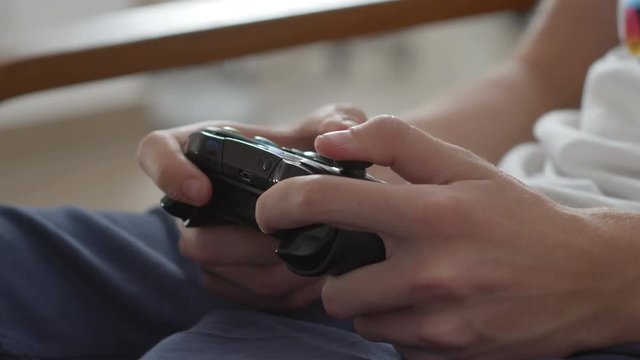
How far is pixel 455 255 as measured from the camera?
0.47 metres

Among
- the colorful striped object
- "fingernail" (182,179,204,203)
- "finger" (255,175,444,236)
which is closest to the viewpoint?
"finger" (255,175,444,236)

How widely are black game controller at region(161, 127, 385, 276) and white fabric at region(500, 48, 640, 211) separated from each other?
20 cm

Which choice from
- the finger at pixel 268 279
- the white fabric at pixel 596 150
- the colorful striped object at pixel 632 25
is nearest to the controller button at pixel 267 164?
the finger at pixel 268 279

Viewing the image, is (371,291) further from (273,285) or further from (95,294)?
(95,294)

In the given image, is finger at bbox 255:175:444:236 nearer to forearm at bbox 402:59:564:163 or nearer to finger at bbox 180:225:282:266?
Result: finger at bbox 180:225:282:266

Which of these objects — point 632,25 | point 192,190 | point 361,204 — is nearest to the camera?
point 361,204

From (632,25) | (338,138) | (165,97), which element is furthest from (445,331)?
(165,97)

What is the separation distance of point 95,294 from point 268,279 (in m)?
0.12

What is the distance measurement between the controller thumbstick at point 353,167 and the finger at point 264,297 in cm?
15

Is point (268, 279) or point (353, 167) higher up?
point (353, 167)

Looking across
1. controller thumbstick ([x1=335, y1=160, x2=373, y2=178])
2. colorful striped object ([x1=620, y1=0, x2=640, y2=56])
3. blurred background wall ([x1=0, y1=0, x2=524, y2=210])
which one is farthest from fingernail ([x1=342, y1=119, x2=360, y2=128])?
blurred background wall ([x1=0, y1=0, x2=524, y2=210])

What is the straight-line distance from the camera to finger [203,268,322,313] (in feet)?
2.06

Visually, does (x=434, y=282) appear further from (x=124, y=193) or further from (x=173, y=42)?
(x=124, y=193)

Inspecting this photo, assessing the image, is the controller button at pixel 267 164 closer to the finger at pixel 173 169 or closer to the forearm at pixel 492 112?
the finger at pixel 173 169
